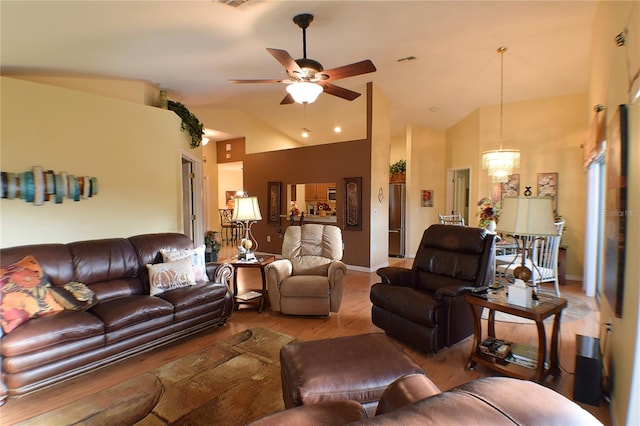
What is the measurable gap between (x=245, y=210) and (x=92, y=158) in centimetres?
202

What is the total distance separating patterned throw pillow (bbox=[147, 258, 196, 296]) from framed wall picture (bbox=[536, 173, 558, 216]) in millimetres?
5746

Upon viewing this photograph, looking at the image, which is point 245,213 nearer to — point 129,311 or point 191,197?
point 129,311

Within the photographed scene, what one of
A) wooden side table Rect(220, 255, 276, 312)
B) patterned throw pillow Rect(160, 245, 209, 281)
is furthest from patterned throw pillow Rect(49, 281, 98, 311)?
wooden side table Rect(220, 255, 276, 312)

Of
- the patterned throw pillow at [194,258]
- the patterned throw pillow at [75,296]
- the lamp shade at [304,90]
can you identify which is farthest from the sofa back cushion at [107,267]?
the lamp shade at [304,90]

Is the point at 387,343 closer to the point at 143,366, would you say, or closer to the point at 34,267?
the point at 143,366

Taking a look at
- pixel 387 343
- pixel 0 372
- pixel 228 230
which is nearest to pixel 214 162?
pixel 228 230

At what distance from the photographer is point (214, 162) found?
8.91 m

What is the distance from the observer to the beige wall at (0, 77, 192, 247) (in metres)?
3.25

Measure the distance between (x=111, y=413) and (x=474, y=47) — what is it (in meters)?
5.25

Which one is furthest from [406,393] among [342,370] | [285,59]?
[285,59]

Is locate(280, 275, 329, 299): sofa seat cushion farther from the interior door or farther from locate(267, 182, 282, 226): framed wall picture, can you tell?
the interior door

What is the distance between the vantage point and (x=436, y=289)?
10.0 feet

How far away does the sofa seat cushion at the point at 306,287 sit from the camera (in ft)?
11.4

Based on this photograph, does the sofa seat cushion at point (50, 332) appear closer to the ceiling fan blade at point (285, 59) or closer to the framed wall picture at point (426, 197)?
the ceiling fan blade at point (285, 59)
